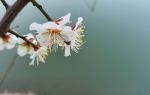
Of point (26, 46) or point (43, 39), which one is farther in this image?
point (26, 46)

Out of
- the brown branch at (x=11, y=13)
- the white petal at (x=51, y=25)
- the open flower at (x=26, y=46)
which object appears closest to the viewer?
the brown branch at (x=11, y=13)

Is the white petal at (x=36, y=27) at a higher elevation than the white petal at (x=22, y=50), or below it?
below

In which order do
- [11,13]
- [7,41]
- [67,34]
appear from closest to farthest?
[11,13] → [67,34] → [7,41]

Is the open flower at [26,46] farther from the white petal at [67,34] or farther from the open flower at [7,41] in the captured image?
the white petal at [67,34]

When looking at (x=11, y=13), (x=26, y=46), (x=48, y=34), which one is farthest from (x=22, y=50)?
(x=11, y=13)

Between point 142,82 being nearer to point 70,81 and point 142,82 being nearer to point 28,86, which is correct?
point 70,81

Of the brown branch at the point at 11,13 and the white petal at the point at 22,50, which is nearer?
the brown branch at the point at 11,13

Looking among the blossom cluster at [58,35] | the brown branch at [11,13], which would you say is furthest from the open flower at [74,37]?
the brown branch at [11,13]

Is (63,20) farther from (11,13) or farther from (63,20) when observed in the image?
Result: (11,13)

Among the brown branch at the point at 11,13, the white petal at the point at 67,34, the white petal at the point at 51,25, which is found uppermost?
the white petal at the point at 51,25
